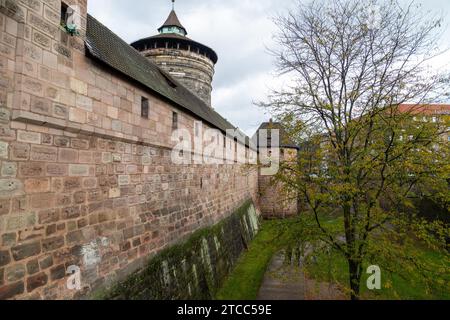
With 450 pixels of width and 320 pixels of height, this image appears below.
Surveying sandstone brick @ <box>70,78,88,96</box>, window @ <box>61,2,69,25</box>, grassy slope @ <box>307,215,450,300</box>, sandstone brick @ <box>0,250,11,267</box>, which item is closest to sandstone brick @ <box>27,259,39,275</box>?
sandstone brick @ <box>0,250,11,267</box>

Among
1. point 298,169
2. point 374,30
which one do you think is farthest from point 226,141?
point 374,30

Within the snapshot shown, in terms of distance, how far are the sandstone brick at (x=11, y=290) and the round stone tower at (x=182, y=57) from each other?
15141 millimetres

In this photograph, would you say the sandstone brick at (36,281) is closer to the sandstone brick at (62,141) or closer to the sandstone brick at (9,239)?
the sandstone brick at (9,239)

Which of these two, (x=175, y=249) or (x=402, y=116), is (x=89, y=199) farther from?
(x=402, y=116)

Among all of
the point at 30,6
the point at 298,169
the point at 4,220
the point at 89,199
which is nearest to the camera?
the point at 4,220

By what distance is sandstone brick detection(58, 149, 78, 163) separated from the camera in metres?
3.88

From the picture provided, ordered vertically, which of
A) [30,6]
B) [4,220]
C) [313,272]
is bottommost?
[313,272]

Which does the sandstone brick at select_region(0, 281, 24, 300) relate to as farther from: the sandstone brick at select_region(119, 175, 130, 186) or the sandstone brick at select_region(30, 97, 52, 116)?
the sandstone brick at select_region(119, 175, 130, 186)

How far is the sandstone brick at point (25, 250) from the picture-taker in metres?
3.21

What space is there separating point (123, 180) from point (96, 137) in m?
1.01

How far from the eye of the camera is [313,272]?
6.23m

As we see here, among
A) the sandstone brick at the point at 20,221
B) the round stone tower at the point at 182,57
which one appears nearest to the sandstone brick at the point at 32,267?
the sandstone brick at the point at 20,221

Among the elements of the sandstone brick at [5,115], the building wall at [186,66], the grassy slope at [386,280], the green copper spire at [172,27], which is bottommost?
the grassy slope at [386,280]

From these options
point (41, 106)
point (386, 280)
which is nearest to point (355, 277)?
point (386, 280)
